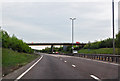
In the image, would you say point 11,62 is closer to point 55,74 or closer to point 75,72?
point 75,72

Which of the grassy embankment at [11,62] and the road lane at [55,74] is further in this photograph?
the grassy embankment at [11,62]

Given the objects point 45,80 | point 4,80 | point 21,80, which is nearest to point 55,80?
point 45,80

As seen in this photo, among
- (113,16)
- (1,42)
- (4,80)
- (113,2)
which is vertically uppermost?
(113,2)

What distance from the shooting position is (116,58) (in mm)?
29844

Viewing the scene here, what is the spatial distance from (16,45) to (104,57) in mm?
36014

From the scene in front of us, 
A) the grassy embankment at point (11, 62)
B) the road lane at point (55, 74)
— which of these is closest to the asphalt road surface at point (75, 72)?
the road lane at point (55, 74)

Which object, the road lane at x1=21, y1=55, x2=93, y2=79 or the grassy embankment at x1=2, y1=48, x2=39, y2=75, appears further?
the grassy embankment at x1=2, y1=48, x2=39, y2=75

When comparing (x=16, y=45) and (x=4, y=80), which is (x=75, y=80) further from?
(x=16, y=45)

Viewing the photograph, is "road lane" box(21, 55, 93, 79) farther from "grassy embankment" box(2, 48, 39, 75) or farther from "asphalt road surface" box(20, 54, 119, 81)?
"grassy embankment" box(2, 48, 39, 75)

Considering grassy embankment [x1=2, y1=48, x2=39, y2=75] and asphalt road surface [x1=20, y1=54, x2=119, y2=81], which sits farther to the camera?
grassy embankment [x1=2, y1=48, x2=39, y2=75]

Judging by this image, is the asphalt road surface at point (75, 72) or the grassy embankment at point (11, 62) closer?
the asphalt road surface at point (75, 72)

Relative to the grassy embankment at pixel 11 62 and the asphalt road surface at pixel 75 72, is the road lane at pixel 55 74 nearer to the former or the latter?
the asphalt road surface at pixel 75 72

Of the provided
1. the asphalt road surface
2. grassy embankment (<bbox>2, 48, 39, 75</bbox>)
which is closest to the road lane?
the asphalt road surface

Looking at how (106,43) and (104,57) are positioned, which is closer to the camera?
(104,57)
